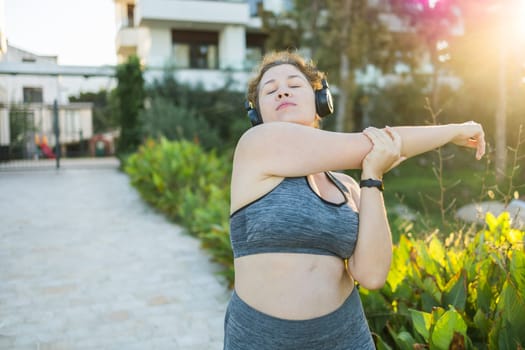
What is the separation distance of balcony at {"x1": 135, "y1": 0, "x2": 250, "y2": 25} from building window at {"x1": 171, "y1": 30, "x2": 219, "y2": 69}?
5.28 ft

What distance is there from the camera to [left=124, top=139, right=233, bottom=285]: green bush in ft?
26.6

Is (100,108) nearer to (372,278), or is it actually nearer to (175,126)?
(175,126)

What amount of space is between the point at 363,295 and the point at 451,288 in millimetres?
551

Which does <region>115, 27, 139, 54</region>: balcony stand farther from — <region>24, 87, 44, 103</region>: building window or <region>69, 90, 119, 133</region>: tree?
<region>24, 87, 44, 103</region>: building window

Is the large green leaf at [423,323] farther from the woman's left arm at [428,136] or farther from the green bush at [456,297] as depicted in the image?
the woman's left arm at [428,136]

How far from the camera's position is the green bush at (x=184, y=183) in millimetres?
8094

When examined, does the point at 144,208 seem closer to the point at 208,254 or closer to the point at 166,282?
the point at 208,254

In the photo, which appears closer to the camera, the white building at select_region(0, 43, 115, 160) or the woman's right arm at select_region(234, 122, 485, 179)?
the woman's right arm at select_region(234, 122, 485, 179)

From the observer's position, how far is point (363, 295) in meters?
3.14

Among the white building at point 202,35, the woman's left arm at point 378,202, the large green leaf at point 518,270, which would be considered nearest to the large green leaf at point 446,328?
the large green leaf at point 518,270

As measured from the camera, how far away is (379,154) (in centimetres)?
169

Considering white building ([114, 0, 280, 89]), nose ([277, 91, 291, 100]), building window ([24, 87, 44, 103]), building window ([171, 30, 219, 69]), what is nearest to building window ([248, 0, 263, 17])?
white building ([114, 0, 280, 89])

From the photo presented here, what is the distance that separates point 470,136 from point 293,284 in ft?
2.79

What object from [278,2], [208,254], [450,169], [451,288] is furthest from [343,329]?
[278,2]
